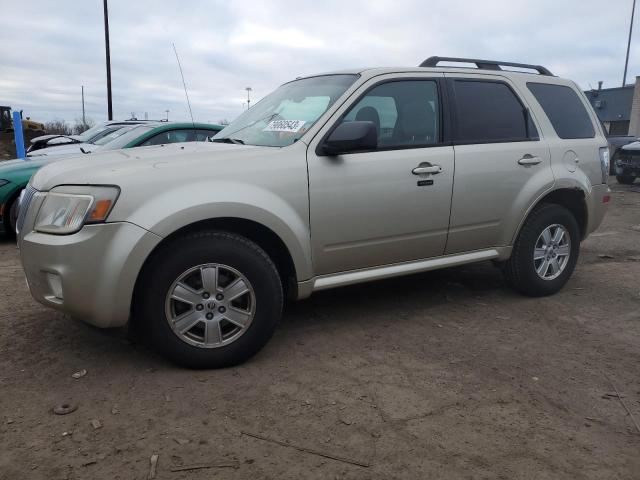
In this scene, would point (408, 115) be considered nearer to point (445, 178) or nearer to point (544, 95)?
point (445, 178)

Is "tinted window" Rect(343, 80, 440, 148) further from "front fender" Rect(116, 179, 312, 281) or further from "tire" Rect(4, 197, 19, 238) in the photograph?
"tire" Rect(4, 197, 19, 238)

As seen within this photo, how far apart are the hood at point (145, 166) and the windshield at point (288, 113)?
251mm

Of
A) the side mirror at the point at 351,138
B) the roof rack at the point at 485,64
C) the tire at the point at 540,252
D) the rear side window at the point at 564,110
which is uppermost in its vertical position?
the roof rack at the point at 485,64

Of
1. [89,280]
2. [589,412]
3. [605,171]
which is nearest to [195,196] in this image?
[89,280]

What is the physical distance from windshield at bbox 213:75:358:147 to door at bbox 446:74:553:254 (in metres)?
0.97

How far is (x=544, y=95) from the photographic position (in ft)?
15.6

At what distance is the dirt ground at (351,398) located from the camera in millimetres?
2404

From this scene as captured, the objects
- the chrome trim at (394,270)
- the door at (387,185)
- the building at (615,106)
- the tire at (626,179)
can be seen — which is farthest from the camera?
the building at (615,106)

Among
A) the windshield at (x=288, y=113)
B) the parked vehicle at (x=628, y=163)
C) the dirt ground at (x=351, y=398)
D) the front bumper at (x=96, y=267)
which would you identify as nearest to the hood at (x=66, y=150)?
the dirt ground at (x=351, y=398)

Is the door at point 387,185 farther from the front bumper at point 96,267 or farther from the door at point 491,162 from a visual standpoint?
the front bumper at point 96,267

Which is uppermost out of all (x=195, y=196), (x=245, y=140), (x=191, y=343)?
(x=245, y=140)

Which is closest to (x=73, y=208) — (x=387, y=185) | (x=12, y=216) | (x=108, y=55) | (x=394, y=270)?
(x=387, y=185)

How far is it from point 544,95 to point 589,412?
113 inches

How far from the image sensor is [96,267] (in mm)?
2932
